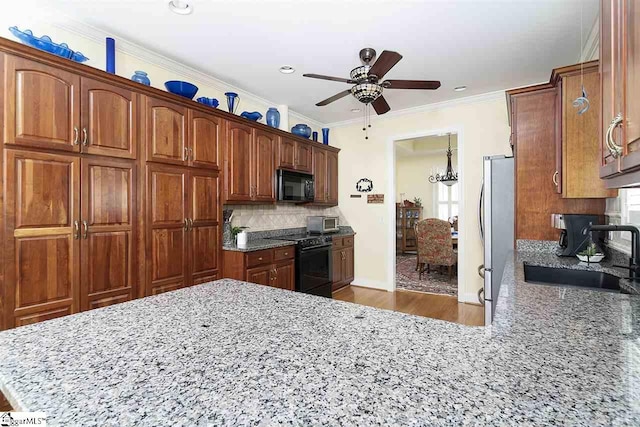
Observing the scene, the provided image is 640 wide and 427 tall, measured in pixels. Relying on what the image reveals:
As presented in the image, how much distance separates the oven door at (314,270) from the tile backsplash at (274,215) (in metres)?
0.72

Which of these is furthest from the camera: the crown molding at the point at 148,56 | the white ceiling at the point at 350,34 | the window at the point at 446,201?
the window at the point at 446,201

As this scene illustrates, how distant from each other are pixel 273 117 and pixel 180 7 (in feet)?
6.07

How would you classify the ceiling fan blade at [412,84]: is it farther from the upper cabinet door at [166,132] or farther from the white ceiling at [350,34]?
the upper cabinet door at [166,132]

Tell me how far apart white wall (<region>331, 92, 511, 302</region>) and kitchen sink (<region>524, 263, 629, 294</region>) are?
201 centimetres

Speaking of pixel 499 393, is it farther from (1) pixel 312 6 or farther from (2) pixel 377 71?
(1) pixel 312 6

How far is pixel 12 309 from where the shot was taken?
175 cm

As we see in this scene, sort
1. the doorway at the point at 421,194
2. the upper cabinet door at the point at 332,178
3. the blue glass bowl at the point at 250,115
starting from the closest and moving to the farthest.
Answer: the blue glass bowl at the point at 250,115, the upper cabinet door at the point at 332,178, the doorway at the point at 421,194

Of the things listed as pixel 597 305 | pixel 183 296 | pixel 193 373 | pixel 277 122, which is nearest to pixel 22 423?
pixel 193 373

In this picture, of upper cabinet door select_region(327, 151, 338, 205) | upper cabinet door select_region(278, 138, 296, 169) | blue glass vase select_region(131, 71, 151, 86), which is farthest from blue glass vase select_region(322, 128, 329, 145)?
blue glass vase select_region(131, 71, 151, 86)

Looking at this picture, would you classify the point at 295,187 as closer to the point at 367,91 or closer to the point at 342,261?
the point at 342,261

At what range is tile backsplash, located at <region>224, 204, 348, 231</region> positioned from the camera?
377 centimetres

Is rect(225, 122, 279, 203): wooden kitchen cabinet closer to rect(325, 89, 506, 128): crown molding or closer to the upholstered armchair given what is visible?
rect(325, 89, 506, 128): crown molding

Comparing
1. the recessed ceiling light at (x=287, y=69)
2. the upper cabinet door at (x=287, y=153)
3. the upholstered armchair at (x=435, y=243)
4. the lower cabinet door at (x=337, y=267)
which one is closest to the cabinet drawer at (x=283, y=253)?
the lower cabinet door at (x=337, y=267)

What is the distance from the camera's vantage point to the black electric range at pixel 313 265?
3.70m
